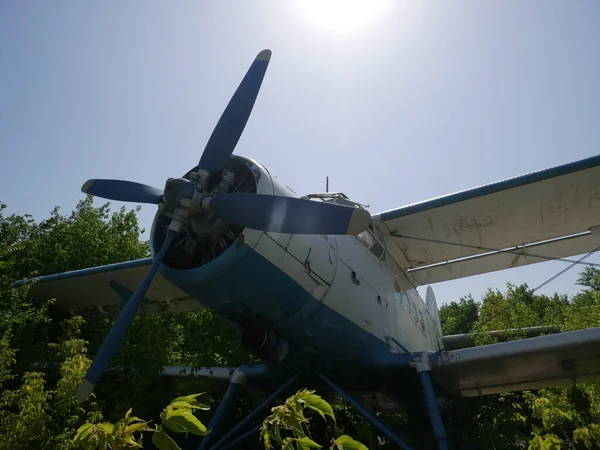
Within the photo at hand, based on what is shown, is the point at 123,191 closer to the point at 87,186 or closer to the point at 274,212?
the point at 87,186

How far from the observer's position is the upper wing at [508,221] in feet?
21.3

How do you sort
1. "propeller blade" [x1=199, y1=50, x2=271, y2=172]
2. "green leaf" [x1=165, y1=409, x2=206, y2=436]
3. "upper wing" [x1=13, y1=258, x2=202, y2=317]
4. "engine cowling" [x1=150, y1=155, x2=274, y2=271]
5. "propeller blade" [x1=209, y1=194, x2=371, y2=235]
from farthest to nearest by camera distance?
1. "upper wing" [x1=13, y1=258, x2=202, y2=317]
2. "propeller blade" [x1=199, y1=50, x2=271, y2=172]
3. "engine cowling" [x1=150, y1=155, x2=274, y2=271]
4. "propeller blade" [x1=209, y1=194, x2=371, y2=235]
5. "green leaf" [x1=165, y1=409, x2=206, y2=436]

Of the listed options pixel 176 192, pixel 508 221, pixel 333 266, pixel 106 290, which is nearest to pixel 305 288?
pixel 333 266

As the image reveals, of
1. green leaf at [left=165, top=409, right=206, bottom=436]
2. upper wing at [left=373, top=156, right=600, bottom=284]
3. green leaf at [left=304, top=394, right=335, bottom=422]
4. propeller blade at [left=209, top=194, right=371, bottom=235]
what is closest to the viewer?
green leaf at [left=165, top=409, right=206, bottom=436]

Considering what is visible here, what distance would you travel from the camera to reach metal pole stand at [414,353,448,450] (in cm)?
496

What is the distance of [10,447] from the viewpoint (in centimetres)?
411

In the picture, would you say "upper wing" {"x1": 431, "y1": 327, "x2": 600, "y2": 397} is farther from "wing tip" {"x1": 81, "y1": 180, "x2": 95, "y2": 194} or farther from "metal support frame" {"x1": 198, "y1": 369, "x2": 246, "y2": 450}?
"wing tip" {"x1": 81, "y1": 180, "x2": 95, "y2": 194}

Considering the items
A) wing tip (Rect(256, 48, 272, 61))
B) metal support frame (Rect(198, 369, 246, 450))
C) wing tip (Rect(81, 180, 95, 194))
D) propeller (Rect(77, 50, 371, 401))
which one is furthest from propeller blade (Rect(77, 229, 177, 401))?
wing tip (Rect(256, 48, 272, 61))

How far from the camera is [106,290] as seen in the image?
345 inches

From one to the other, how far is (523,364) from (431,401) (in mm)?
1592

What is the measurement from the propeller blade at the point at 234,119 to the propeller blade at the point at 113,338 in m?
0.93

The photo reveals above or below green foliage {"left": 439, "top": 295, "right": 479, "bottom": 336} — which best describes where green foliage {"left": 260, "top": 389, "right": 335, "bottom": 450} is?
below

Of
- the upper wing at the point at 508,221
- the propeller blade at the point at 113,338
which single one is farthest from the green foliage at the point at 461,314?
the propeller blade at the point at 113,338

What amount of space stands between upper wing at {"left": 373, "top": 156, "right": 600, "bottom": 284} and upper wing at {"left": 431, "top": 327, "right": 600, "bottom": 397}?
5.75 ft
